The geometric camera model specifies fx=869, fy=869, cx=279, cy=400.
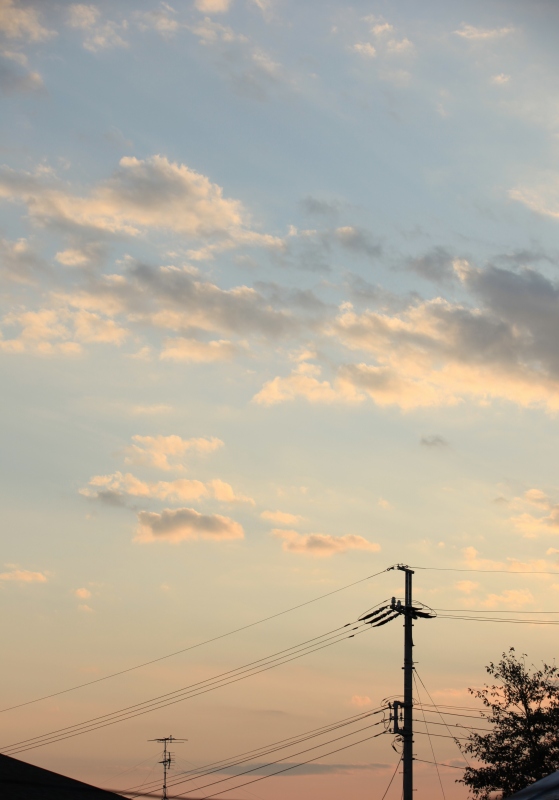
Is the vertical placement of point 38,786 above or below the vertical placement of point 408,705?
below

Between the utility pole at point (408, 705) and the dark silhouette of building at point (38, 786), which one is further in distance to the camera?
the utility pole at point (408, 705)

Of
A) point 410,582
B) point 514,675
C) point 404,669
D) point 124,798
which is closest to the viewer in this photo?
point 124,798

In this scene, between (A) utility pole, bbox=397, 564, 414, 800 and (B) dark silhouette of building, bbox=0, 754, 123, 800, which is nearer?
(B) dark silhouette of building, bbox=0, 754, 123, 800

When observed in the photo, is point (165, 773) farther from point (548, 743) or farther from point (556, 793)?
point (556, 793)

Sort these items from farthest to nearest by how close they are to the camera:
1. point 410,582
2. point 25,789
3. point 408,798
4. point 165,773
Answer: point 165,773 → point 410,582 → point 408,798 → point 25,789

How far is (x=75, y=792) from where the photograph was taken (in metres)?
33.0

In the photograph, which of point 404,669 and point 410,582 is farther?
point 410,582

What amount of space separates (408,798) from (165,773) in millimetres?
72985

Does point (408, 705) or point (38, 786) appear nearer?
point (38, 786)

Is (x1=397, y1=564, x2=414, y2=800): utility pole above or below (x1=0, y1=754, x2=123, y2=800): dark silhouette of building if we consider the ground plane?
above

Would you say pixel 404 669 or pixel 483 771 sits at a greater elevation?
pixel 404 669

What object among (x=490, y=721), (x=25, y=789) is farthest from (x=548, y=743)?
(x=25, y=789)

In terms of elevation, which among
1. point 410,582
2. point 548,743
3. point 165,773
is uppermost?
point 410,582

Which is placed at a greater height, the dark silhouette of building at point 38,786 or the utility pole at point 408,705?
the utility pole at point 408,705
